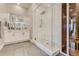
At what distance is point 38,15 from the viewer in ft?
5.46

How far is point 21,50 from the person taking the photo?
5.28ft

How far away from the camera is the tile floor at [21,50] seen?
5.19 feet

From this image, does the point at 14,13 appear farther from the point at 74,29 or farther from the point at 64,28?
the point at 74,29

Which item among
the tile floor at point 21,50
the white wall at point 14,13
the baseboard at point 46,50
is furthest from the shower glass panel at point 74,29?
the white wall at point 14,13

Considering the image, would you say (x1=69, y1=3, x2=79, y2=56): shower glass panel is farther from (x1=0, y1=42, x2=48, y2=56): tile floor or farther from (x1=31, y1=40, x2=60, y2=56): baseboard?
(x1=0, y1=42, x2=48, y2=56): tile floor

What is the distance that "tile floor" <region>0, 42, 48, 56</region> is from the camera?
1.58 meters

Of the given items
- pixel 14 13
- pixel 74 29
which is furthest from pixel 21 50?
pixel 74 29

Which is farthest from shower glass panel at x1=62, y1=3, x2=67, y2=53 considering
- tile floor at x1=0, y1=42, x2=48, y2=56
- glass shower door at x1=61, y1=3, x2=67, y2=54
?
tile floor at x1=0, y1=42, x2=48, y2=56

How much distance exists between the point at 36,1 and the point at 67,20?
480 millimetres

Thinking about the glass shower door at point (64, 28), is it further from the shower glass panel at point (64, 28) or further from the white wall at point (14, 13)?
the white wall at point (14, 13)

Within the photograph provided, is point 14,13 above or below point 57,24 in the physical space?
above

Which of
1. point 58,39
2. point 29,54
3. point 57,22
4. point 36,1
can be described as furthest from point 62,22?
point 29,54

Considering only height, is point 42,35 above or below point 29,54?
above

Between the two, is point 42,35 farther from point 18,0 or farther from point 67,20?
point 18,0
